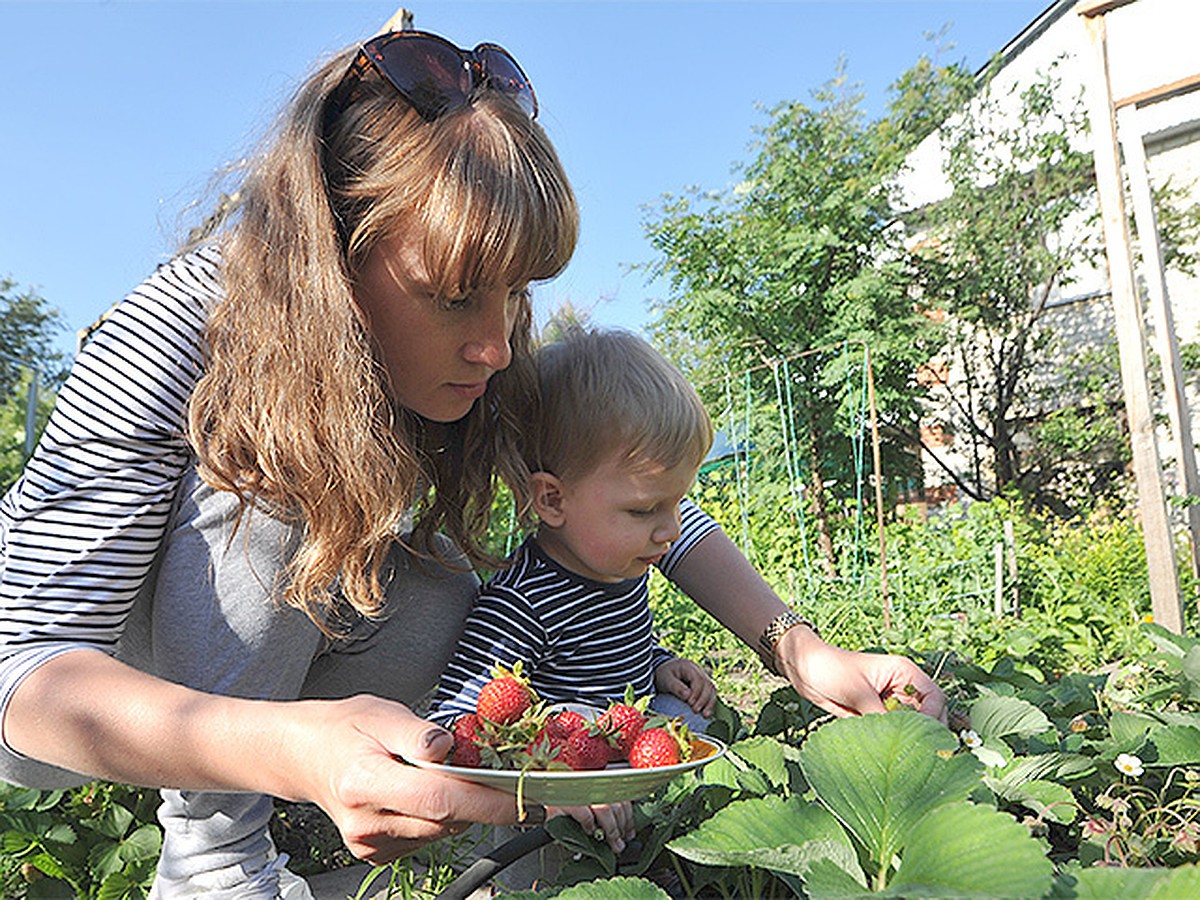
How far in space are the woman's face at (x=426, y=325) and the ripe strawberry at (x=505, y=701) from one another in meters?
0.47

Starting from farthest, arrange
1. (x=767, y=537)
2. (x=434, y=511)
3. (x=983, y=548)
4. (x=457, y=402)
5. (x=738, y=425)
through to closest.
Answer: (x=738, y=425)
(x=767, y=537)
(x=983, y=548)
(x=434, y=511)
(x=457, y=402)

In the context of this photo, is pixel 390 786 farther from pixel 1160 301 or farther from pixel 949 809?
pixel 1160 301

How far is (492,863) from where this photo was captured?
3.16 feet

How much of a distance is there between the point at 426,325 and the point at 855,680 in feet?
2.51

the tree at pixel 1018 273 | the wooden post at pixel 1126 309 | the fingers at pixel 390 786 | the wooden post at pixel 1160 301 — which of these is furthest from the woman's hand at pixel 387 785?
the tree at pixel 1018 273

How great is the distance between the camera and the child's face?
1.70 meters

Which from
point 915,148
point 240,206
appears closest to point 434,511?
point 240,206

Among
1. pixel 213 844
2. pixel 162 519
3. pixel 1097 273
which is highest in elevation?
pixel 1097 273

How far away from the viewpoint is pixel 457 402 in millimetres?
1468

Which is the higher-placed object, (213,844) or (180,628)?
(180,628)

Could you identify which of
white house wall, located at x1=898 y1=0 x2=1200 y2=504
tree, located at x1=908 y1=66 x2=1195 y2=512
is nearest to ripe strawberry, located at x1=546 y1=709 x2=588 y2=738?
tree, located at x1=908 y1=66 x2=1195 y2=512

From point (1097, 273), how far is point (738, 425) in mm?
4553

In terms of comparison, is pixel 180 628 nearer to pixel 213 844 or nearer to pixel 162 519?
pixel 162 519

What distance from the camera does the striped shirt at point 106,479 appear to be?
1231 millimetres
